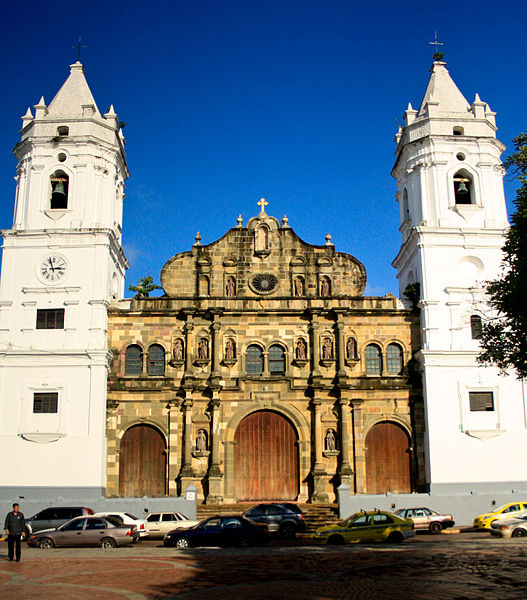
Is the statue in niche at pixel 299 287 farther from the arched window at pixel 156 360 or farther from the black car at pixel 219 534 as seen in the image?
the black car at pixel 219 534

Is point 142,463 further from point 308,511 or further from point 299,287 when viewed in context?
point 299,287

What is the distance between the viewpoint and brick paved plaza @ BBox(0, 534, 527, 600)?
47.9ft

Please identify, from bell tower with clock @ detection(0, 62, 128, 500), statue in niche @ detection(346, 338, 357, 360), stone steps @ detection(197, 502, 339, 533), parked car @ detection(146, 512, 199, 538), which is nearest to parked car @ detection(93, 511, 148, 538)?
parked car @ detection(146, 512, 199, 538)

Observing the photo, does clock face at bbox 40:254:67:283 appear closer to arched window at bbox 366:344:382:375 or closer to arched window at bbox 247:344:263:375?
arched window at bbox 247:344:263:375

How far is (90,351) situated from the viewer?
33.4m

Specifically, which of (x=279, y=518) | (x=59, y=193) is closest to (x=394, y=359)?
(x=279, y=518)

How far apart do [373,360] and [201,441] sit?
30.6 ft

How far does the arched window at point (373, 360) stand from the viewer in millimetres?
35312

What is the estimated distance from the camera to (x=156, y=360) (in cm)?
3522

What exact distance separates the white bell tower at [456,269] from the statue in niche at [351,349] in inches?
131

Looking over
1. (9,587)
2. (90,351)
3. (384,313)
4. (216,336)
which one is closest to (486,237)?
(384,313)

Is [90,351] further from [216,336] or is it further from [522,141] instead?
[522,141]

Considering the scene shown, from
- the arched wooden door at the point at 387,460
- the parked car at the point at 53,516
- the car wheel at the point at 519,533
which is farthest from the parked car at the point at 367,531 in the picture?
the parked car at the point at 53,516

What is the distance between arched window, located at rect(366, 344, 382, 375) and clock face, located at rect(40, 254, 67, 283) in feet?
51.1
